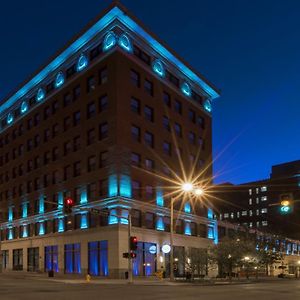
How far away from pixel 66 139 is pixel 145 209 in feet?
55.0

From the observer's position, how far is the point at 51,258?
72000 millimetres

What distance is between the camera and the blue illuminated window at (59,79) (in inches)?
2951

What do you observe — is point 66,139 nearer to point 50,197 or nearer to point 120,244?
point 50,197

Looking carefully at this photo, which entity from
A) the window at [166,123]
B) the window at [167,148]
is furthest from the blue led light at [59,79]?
the window at [167,148]

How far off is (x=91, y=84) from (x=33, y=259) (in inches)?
1152

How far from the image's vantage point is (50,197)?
2948 inches

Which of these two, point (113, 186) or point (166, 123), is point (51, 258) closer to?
point (113, 186)

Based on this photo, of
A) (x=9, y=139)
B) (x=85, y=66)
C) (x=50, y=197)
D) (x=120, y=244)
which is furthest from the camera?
(x=9, y=139)

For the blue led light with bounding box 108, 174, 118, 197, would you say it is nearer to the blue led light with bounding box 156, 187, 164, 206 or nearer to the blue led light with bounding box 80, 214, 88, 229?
the blue led light with bounding box 80, 214, 88, 229

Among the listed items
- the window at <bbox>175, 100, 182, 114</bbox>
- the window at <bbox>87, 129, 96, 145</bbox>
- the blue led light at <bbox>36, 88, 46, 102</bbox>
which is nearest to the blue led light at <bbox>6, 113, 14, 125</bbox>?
the blue led light at <bbox>36, 88, 46, 102</bbox>

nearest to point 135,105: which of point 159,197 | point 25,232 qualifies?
point 159,197

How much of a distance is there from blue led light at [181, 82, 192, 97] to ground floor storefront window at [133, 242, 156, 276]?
26181 mm

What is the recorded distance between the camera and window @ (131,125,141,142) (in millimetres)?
65938

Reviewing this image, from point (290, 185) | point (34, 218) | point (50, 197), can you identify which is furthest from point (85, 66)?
point (290, 185)
